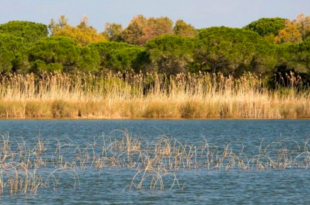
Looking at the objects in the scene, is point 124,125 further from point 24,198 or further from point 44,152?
point 24,198

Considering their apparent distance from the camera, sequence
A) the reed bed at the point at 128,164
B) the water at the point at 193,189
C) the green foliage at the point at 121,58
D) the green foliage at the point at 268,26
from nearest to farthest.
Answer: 1. the water at the point at 193,189
2. the reed bed at the point at 128,164
3. the green foliage at the point at 121,58
4. the green foliage at the point at 268,26

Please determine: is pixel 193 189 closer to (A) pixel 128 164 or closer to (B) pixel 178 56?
(A) pixel 128 164

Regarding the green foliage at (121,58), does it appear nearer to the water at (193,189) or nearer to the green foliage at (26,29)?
the green foliage at (26,29)

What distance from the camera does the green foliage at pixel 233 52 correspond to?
42.5m

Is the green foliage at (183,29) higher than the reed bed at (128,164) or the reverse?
higher

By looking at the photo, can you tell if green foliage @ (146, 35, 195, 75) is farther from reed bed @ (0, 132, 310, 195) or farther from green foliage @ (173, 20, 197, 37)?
reed bed @ (0, 132, 310, 195)

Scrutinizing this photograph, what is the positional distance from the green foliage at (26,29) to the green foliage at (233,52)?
19.6 m

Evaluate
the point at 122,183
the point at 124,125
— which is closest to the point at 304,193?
the point at 122,183

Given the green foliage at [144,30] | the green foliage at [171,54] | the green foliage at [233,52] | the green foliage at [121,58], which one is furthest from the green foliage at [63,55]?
the green foliage at [144,30]

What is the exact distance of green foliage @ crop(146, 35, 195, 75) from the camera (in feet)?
144

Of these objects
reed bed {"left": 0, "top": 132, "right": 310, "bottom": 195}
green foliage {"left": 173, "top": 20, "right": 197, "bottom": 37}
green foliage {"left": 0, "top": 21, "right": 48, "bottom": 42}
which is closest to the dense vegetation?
green foliage {"left": 0, "top": 21, "right": 48, "bottom": 42}

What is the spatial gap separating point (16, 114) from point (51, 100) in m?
1.54

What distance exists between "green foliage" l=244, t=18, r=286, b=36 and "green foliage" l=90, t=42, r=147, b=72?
18067mm

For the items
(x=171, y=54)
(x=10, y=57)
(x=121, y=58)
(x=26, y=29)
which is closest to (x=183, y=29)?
(x=26, y=29)
